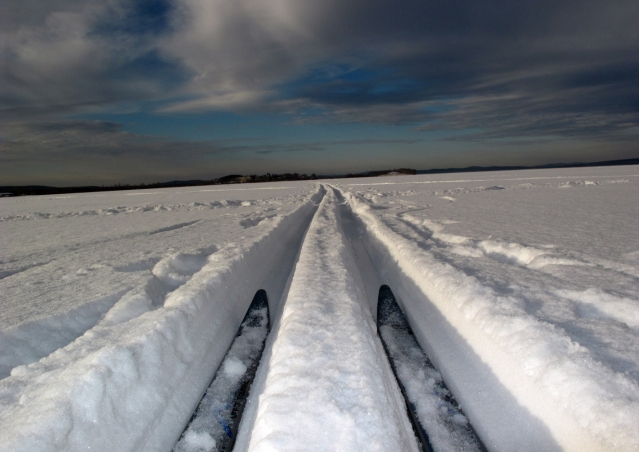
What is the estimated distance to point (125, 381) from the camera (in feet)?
6.41

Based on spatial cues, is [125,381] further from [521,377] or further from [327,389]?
[521,377]

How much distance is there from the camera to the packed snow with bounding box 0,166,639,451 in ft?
5.36

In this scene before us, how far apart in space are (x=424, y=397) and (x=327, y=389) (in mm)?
636

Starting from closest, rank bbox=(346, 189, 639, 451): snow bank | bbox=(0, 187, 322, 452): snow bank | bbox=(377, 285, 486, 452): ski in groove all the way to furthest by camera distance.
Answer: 1. bbox=(346, 189, 639, 451): snow bank
2. bbox=(0, 187, 322, 452): snow bank
3. bbox=(377, 285, 486, 452): ski in groove

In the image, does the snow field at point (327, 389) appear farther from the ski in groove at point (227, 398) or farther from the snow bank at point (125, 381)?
the snow bank at point (125, 381)

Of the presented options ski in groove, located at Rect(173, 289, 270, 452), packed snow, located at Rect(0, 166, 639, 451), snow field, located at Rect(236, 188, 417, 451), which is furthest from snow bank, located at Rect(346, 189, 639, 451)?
ski in groove, located at Rect(173, 289, 270, 452)

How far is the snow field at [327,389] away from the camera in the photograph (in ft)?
5.09

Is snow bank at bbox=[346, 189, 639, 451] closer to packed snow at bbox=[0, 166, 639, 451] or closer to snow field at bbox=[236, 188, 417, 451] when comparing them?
packed snow at bbox=[0, 166, 639, 451]

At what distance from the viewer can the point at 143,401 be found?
76.0 inches

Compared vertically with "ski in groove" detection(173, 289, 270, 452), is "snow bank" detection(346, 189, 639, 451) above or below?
above

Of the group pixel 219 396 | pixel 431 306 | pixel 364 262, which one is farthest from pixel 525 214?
pixel 219 396

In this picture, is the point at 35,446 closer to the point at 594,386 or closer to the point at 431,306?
the point at 594,386

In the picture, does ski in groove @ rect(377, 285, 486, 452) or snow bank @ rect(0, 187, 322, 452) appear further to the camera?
ski in groove @ rect(377, 285, 486, 452)

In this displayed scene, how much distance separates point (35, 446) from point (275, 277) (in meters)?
2.88
